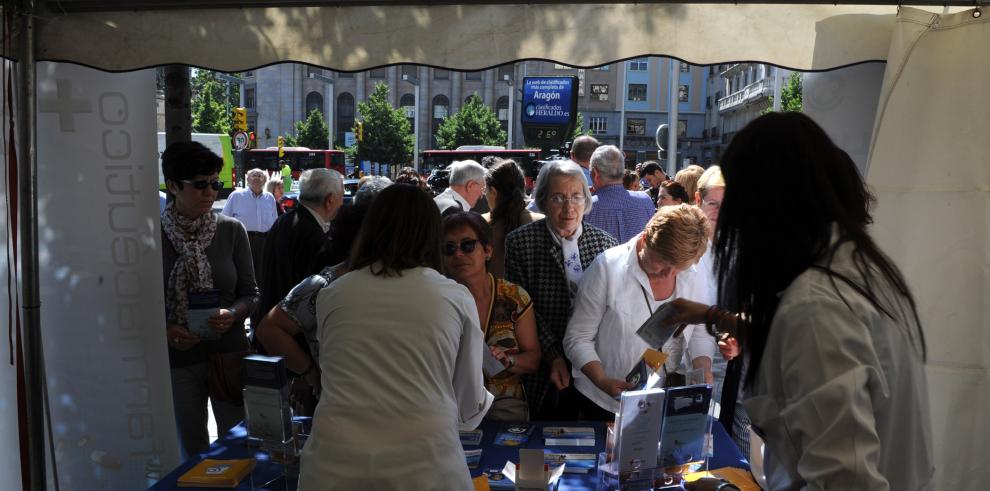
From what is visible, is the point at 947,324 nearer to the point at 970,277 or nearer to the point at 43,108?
the point at 970,277

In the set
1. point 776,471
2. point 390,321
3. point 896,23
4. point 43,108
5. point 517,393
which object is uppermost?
point 896,23

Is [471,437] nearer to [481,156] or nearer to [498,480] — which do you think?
[498,480]

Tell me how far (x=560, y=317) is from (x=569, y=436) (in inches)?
34.6

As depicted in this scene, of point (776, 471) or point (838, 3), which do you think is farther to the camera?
point (838, 3)

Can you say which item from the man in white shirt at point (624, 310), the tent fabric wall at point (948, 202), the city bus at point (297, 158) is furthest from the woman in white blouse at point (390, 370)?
the city bus at point (297, 158)

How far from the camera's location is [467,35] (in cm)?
299

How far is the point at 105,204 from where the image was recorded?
3.36 metres

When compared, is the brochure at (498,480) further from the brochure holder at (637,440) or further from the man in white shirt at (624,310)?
the man in white shirt at (624,310)

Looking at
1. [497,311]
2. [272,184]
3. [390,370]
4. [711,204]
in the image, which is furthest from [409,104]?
[390,370]

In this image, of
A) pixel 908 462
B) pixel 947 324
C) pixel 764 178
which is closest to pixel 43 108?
pixel 764 178

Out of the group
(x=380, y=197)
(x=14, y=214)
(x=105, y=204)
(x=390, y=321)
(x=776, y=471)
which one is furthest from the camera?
(x=105, y=204)

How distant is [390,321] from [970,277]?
2.27 m

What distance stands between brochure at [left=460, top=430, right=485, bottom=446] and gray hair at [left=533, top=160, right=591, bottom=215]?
1.36 meters

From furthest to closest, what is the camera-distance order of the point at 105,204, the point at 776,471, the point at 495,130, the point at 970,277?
the point at 495,130 → the point at 105,204 → the point at 970,277 → the point at 776,471
